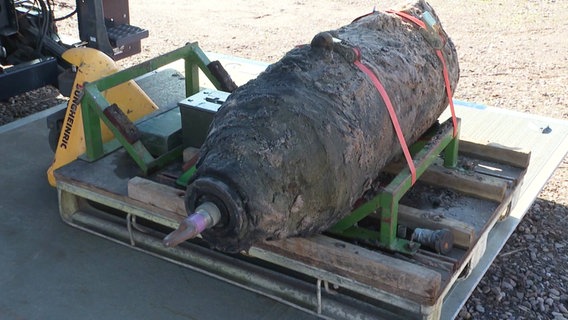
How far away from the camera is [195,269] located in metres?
3.16

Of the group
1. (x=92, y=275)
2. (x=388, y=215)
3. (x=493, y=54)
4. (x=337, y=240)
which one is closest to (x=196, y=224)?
(x=337, y=240)

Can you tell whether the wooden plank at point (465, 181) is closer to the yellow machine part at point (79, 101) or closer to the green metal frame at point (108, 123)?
the green metal frame at point (108, 123)

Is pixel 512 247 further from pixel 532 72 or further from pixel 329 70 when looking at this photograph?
pixel 532 72

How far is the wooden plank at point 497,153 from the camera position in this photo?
3.54 metres

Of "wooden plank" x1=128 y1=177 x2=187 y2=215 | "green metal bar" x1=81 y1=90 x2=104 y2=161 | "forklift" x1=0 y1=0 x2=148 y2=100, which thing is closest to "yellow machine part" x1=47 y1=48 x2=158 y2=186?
"green metal bar" x1=81 y1=90 x2=104 y2=161

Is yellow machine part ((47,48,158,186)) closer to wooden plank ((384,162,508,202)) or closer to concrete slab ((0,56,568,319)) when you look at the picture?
concrete slab ((0,56,568,319))

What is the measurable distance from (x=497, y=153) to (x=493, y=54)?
12.7 ft

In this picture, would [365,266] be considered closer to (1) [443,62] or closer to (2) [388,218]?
(2) [388,218]

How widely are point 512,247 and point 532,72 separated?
326cm

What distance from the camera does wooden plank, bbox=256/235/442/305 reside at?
256 cm

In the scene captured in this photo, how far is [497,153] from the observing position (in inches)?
141

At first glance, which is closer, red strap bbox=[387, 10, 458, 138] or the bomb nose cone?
the bomb nose cone

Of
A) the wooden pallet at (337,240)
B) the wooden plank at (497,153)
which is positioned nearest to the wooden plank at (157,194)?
the wooden pallet at (337,240)

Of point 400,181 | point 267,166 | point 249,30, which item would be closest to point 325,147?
point 267,166
